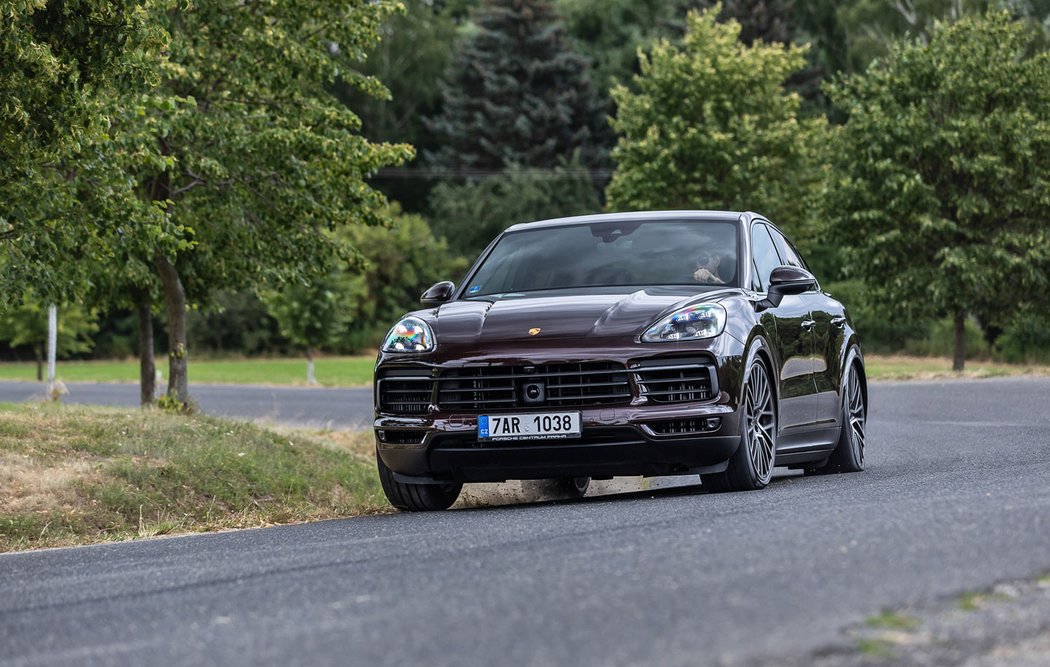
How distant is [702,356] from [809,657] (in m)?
5.09

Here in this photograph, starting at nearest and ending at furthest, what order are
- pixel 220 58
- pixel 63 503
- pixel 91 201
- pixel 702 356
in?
pixel 702 356
pixel 63 503
pixel 91 201
pixel 220 58

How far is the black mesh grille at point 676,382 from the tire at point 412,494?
1609 millimetres

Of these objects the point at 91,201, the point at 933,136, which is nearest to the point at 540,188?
the point at 933,136

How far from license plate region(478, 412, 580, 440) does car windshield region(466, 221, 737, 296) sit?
4.53 feet

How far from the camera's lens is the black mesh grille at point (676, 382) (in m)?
9.21

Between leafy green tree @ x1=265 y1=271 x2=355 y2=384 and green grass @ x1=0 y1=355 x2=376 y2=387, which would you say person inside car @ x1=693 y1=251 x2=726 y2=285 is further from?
leafy green tree @ x1=265 y1=271 x2=355 y2=384

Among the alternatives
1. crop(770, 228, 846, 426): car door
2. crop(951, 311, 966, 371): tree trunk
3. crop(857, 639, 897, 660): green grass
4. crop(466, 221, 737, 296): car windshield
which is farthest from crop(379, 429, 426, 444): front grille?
crop(951, 311, 966, 371): tree trunk

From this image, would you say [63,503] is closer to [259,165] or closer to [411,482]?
[411,482]

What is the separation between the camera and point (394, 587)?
18.9ft

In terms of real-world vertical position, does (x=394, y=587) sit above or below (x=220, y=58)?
below

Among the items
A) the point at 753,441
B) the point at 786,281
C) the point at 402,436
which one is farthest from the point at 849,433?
the point at 402,436

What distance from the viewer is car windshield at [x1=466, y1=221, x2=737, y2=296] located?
10398 mm

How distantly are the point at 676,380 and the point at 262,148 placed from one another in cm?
1110

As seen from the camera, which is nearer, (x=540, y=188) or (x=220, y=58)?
(x=220, y=58)
